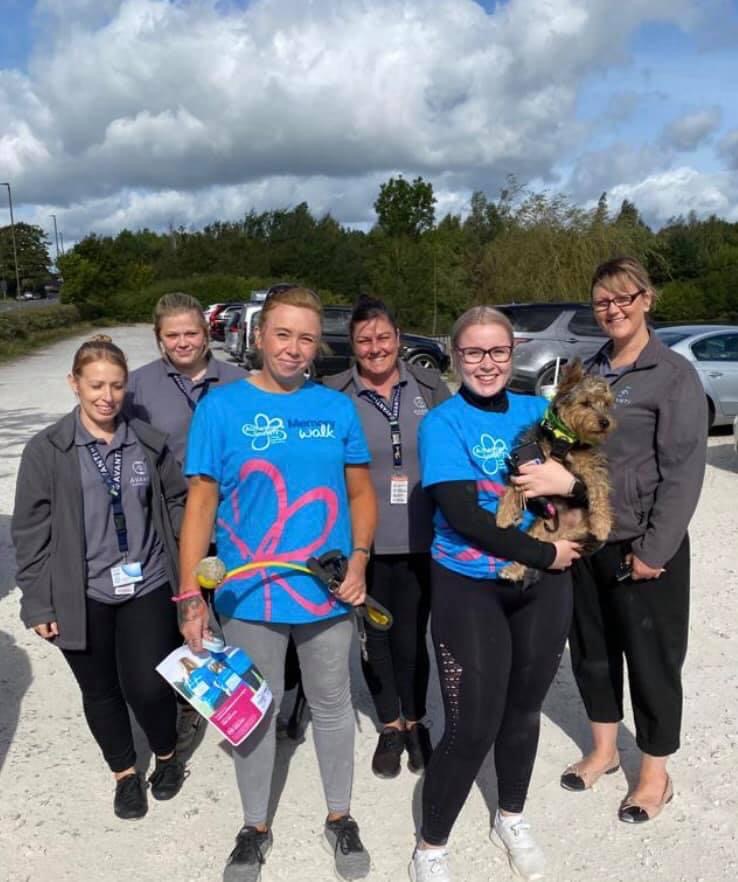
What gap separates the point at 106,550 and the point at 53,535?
198 mm

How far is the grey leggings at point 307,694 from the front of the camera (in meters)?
2.64

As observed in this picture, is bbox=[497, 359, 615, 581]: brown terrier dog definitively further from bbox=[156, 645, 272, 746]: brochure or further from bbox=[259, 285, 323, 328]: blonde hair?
bbox=[156, 645, 272, 746]: brochure

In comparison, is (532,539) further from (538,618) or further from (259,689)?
(259,689)

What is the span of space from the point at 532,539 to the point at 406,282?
117ft

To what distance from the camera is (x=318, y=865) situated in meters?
2.83

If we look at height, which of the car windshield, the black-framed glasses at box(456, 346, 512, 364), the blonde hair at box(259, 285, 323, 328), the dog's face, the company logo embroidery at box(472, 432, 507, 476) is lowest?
the car windshield

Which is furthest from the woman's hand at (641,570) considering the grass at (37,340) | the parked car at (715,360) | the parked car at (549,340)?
the grass at (37,340)

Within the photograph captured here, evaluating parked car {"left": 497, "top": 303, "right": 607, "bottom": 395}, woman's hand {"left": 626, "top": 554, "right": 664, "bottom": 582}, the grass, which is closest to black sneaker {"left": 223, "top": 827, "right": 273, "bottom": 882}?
woman's hand {"left": 626, "top": 554, "right": 664, "bottom": 582}

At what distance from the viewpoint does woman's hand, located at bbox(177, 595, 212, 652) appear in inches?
101

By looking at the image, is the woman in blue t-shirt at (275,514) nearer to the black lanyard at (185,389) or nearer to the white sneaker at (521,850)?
the white sneaker at (521,850)

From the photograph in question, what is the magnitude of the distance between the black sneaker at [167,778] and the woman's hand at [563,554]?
6.36 feet

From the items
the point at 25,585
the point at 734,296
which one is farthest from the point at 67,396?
the point at 734,296

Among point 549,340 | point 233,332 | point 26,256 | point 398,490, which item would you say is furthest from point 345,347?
point 26,256

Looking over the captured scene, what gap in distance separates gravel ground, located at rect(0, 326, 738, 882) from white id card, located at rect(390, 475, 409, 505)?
3.99 ft
